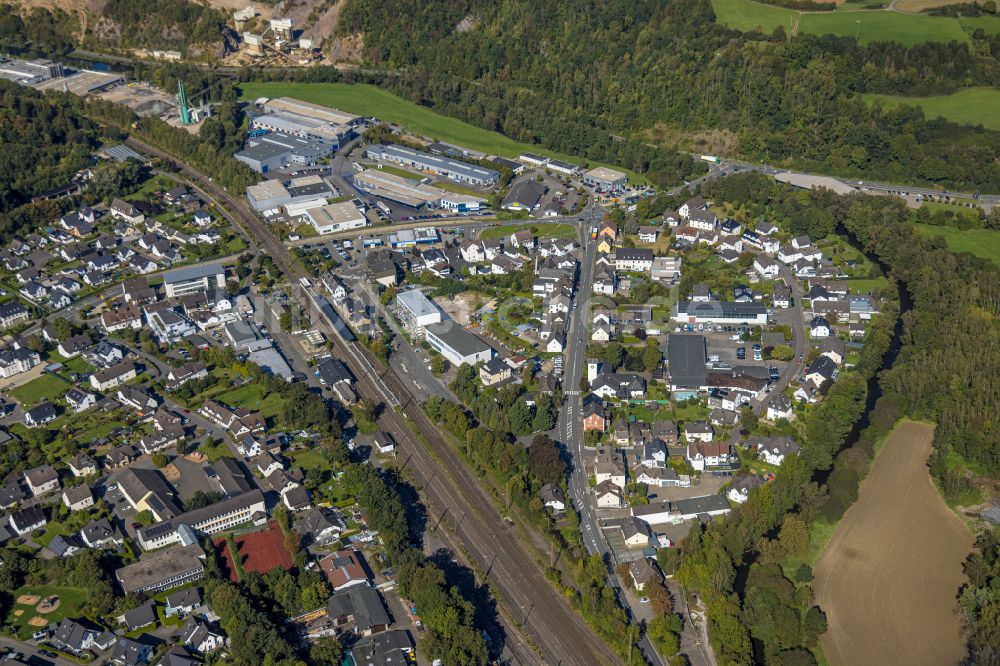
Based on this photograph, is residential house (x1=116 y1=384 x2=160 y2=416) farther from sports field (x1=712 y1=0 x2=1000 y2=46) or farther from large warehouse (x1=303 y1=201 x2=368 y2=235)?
sports field (x1=712 y1=0 x2=1000 y2=46)

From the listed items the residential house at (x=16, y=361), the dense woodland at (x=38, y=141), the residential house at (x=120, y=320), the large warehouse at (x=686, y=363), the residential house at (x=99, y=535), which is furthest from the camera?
the dense woodland at (x=38, y=141)

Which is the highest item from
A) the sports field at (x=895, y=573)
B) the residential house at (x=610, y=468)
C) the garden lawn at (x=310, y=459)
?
the residential house at (x=610, y=468)

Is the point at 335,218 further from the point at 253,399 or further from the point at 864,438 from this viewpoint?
the point at 864,438

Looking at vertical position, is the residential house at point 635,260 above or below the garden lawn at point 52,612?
above

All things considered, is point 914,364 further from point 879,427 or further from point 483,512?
point 483,512

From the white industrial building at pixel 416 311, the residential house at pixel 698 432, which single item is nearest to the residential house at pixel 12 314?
the white industrial building at pixel 416 311

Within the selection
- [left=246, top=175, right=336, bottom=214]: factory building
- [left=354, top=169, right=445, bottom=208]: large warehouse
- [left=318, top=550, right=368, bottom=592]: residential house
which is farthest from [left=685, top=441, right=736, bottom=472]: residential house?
[left=246, top=175, right=336, bottom=214]: factory building

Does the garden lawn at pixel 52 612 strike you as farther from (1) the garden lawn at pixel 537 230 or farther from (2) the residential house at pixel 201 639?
(1) the garden lawn at pixel 537 230
